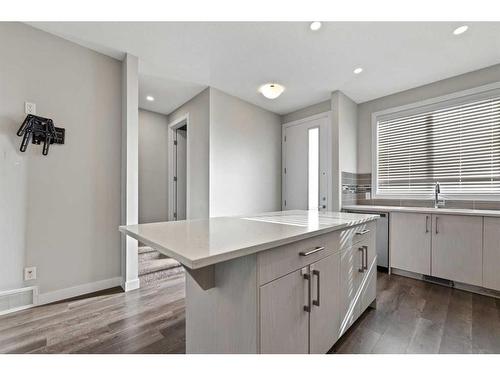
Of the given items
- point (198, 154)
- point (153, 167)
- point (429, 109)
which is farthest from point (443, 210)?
point (153, 167)

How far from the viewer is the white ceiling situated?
213cm

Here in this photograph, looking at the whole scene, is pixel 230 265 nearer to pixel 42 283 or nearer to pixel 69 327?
pixel 69 327

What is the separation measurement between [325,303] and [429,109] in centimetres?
331

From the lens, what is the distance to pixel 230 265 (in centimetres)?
104

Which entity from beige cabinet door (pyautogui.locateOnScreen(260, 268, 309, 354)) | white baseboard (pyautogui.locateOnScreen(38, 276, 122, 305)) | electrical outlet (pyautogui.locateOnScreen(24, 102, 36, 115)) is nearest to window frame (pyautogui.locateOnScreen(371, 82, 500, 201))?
beige cabinet door (pyautogui.locateOnScreen(260, 268, 309, 354))

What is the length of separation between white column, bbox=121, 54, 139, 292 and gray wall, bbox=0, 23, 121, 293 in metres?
0.15

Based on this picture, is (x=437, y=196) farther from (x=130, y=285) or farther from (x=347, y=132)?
(x=130, y=285)

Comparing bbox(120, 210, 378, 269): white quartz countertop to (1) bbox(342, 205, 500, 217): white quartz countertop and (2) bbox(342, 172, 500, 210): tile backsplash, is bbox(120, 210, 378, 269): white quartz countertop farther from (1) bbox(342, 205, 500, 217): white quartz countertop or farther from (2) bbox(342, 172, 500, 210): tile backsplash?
(2) bbox(342, 172, 500, 210): tile backsplash

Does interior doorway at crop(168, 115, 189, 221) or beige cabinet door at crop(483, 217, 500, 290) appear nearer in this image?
beige cabinet door at crop(483, 217, 500, 290)

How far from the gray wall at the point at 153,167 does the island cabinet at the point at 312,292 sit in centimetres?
401

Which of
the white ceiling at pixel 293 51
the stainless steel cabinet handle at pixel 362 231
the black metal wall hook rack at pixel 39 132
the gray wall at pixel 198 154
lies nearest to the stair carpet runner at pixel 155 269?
the gray wall at pixel 198 154
